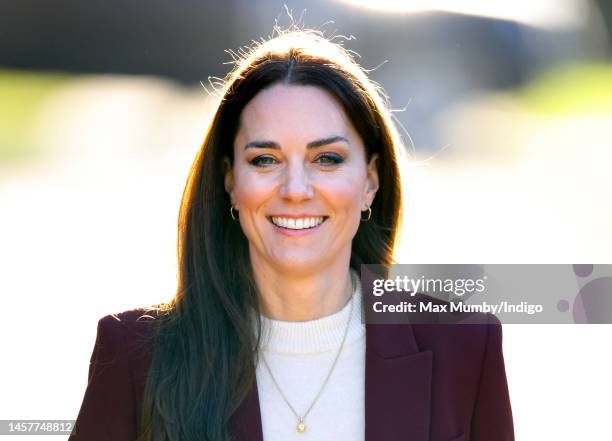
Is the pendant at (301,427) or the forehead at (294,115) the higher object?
the forehead at (294,115)

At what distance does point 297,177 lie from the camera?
9.30 feet

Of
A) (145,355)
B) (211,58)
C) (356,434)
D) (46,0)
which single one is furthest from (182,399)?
(46,0)

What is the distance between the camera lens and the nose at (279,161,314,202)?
282 cm

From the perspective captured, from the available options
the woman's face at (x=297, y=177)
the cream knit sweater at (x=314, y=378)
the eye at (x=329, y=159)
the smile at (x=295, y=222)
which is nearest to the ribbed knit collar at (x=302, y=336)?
the cream knit sweater at (x=314, y=378)

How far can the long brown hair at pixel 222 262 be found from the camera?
111 inches

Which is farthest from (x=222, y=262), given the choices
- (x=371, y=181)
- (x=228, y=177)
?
(x=371, y=181)

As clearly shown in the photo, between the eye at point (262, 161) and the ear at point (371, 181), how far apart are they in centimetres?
30

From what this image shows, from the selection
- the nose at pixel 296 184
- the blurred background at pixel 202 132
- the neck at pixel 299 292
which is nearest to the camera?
the nose at pixel 296 184

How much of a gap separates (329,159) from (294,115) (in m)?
0.14

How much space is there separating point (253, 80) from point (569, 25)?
12.7 meters

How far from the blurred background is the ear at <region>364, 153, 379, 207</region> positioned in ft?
0.47

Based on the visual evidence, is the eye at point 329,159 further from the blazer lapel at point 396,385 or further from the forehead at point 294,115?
the blazer lapel at point 396,385

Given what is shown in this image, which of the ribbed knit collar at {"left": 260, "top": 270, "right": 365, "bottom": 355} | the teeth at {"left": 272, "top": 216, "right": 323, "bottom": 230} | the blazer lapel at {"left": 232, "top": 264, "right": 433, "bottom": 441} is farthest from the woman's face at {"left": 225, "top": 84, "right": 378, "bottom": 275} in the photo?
the blazer lapel at {"left": 232, "top": 264, "right": 433, "bottom": 441}

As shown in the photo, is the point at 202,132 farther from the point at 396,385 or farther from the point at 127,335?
the point at 396,385
